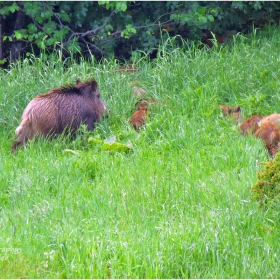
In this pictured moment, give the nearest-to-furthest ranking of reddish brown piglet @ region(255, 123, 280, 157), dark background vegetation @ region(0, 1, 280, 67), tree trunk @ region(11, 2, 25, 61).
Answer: reddish brown piglet @ region(255, 123, 280, 157), dark background vegetation @ region(0, 1, 280, 67), tree trunk @ region(11, 2, 25, 61)

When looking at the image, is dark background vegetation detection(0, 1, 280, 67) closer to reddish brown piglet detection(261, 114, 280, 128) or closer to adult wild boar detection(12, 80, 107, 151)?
adult wild boar detection(12, 80, 107, 151)

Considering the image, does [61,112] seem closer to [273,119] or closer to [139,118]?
[139,118]

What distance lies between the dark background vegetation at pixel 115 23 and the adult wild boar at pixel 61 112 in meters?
2.48

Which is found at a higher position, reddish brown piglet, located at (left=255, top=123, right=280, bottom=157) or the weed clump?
the weed clump

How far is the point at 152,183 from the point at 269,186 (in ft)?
3.98

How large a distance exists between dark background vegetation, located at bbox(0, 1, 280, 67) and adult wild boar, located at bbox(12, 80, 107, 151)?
248cm

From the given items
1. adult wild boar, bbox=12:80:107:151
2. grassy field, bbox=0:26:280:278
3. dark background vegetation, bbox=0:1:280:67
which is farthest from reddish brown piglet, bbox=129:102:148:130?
dark background vegetation, bbox=0:1:280:67

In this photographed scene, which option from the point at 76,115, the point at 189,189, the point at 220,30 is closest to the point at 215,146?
the point at 189,189

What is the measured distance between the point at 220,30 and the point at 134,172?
6.11 meters

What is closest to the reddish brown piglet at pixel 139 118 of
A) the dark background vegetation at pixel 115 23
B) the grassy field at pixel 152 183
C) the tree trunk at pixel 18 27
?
the grassy field at pixel 152 183

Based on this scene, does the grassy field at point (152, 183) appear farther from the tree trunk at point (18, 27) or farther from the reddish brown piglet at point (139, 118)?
the tree trunk at point (18, 27)

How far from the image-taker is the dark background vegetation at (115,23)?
10.9m

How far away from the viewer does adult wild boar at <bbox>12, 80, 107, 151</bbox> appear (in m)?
7.68

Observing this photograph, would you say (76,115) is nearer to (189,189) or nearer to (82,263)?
(189,189)
